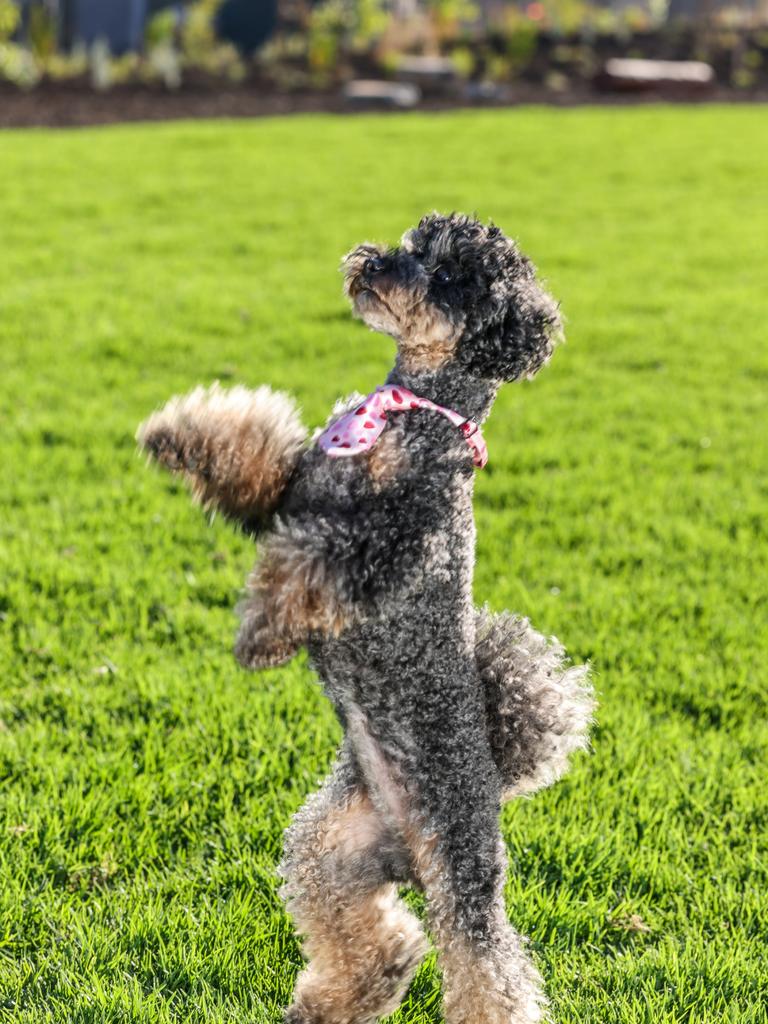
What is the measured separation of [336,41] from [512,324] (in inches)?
935

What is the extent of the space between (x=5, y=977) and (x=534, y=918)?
60.0 inches

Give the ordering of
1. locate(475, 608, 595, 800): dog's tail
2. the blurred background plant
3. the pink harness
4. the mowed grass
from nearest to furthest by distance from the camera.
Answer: the pink harness, locate(475, 608, 595, 800): dog's tail, the mowed grass, the blurred background plant

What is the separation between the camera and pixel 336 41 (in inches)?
960

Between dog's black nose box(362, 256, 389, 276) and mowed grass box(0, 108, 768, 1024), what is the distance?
1958 millimetres

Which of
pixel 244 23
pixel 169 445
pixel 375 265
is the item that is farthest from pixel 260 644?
pixel 244 23

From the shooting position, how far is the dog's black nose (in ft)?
8.39

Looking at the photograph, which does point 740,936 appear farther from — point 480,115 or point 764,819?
point 480,115

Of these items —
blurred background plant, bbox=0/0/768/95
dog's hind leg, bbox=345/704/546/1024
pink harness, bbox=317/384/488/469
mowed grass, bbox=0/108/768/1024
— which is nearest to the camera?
pink harness, bbox=317/384/488/469

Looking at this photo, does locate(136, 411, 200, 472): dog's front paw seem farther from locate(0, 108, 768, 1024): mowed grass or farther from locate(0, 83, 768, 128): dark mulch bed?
locate(0, 83, 768, 128): dark mulch bed

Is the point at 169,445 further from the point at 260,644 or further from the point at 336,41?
the point at 336,41

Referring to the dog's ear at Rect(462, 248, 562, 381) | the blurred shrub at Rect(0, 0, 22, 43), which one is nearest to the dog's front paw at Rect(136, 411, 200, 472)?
the dog's ear at Rect(462, 248, 562, 381)

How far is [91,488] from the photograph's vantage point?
242 inches

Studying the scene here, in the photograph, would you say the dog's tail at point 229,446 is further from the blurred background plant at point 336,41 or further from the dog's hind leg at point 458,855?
the blurred background plant at point 336,41

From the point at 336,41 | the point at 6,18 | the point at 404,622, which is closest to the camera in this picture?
the point at 404,622
